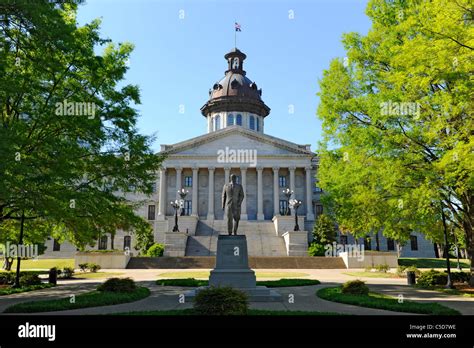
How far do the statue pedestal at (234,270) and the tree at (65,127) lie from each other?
5.58 metres

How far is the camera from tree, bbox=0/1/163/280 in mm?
13898

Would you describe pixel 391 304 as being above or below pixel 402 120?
below

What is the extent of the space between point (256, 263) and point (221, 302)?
28.0 metres

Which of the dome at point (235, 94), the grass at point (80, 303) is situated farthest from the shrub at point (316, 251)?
the dome at point (235, 94)

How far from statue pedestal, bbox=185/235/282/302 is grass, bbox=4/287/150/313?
221 centimetres

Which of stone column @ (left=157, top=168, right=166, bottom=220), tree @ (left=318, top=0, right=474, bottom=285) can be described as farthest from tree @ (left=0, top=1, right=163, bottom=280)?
stone column @ (left=157, top=168, right=166, bottom=220)

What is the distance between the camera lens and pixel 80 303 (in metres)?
13.1

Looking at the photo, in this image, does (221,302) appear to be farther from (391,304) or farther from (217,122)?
(217,122)

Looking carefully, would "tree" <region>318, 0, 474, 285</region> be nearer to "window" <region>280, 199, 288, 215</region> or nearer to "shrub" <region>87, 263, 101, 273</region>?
"shrub" <region>87, 263, 101, 273</region>

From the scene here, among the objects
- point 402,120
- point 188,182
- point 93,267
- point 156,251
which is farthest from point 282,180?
point 402,120
